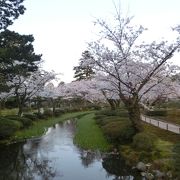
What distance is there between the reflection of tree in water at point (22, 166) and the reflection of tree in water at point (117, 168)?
107 inches

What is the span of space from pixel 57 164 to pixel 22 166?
69.7 inches

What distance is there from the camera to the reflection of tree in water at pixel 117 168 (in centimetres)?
1527

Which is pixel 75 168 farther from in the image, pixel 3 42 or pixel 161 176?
pixel 3 42

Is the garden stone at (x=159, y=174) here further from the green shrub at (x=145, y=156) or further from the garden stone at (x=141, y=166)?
the green shrub at (x=145, y=156)

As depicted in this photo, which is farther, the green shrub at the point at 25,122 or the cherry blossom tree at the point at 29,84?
the cherry blossom tree at the point at 29,84

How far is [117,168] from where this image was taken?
16.8 metres

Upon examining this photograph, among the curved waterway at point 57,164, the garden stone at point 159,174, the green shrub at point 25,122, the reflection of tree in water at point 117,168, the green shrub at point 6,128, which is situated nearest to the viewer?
the garden stone at point 159,174

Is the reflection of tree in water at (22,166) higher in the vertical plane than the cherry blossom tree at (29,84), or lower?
lower

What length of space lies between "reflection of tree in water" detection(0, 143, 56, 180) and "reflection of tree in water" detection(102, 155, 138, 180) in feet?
8.90

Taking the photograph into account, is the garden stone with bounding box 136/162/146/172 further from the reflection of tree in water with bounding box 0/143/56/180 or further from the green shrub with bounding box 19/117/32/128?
the green shrub with bounding box 19/117/32/128

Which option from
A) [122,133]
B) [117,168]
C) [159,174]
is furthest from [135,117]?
[159,174]

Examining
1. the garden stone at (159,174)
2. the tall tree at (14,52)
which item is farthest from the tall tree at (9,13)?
the garden stone at (159,174)

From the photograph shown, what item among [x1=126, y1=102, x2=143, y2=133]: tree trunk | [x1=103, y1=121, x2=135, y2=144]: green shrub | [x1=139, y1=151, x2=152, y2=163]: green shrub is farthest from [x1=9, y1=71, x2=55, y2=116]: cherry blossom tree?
[x1=139, y1=151, x2=152, y2=163]: green shrub

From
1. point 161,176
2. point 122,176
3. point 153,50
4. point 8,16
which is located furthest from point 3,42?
point 161,176
